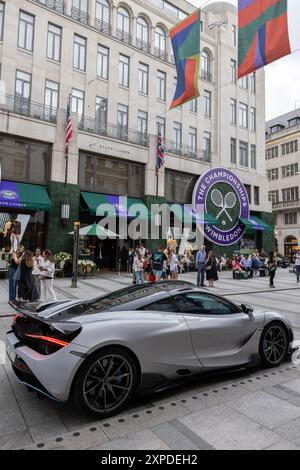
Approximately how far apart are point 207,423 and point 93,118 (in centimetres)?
2188

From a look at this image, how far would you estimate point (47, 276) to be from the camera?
9.66 m

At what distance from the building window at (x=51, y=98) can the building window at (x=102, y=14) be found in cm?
615

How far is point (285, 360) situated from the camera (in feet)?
17.4

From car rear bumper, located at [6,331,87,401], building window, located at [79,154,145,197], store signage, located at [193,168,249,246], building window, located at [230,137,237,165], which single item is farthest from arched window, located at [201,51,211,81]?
car rear bumper, located at [6,331,87,401]

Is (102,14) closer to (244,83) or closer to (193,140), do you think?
(193,140)

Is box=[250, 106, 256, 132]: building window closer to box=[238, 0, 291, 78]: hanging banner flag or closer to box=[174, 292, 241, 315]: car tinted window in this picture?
box=[238, 0, 291, 78]: hanging banner flag

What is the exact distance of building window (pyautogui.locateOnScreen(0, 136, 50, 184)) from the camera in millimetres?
18812

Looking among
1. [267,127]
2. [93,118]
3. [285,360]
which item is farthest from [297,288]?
[267,127]

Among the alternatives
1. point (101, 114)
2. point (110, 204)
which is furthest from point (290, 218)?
point (110, 204)

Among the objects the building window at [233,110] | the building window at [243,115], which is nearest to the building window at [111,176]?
the building window at [233,110]

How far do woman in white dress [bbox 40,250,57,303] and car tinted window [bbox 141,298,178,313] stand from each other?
6163mm

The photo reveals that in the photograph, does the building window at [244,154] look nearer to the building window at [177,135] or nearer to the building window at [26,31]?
the building window at [177,135]

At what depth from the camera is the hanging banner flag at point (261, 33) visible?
9.44 metres

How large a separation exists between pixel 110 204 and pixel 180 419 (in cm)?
1863
